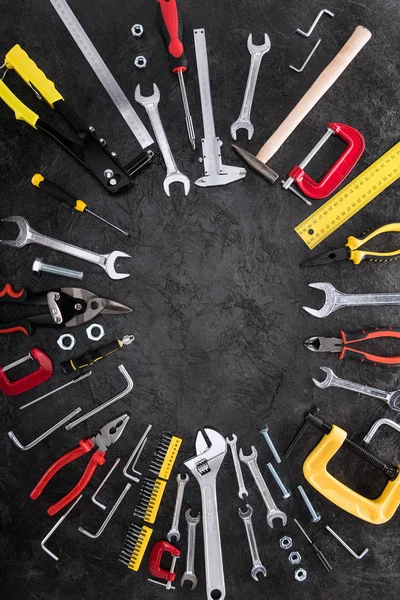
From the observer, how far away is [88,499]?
8.12ft

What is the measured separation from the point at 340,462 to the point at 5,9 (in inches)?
109

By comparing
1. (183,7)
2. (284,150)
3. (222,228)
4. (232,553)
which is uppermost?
(183,7)

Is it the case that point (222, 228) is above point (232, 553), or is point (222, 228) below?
above

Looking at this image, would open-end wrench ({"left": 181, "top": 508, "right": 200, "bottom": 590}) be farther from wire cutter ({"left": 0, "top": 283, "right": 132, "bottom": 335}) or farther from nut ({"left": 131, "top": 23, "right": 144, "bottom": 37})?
nut ({"left": 131, "top": 23, "right": 144, "bottom": 37})

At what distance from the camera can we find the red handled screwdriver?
240cm

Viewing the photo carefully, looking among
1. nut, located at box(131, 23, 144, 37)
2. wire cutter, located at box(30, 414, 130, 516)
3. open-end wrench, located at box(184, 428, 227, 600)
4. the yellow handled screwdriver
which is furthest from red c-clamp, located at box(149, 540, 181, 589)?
nut, located at box(131, 23, 144, 37)

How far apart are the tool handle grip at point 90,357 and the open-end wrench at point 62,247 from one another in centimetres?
33

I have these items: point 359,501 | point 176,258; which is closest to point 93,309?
point 176,258

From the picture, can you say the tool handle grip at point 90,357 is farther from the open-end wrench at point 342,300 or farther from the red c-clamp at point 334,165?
the red c-clamp at point 334,165

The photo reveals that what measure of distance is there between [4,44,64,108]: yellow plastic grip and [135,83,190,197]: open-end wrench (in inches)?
15.6

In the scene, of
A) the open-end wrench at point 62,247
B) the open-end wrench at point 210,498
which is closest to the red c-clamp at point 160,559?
the open-end wrench at point 210,498

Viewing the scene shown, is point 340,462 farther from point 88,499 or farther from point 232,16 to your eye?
point 232,16

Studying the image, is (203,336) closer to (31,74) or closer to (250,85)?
(250,85)

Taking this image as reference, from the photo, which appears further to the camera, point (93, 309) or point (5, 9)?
point (5, 9)
